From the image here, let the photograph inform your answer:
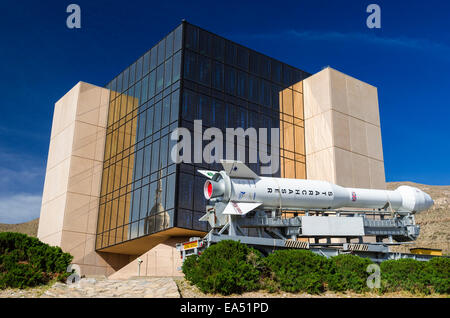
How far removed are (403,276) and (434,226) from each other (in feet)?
150

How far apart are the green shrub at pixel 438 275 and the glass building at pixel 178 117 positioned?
16.2 m

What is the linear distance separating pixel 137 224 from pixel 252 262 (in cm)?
1852

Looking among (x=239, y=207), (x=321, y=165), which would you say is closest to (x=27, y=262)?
(x=239, y=207)

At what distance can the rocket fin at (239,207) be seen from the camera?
2053 centimetres

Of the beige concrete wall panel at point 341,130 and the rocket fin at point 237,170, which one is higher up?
the beige concrete wall panel at point 341,130

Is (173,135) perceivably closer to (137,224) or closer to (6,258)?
(137,224)

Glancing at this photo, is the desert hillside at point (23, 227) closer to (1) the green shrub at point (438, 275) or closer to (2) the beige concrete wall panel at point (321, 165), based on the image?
(2) the beige concrete wall panel at point (321, 165)

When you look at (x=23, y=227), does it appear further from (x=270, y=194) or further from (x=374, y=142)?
(x=270, y=194)

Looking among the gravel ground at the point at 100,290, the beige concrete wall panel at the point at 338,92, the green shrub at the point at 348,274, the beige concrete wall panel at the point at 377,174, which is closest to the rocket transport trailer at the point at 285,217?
the green shrub at the point at 348,274

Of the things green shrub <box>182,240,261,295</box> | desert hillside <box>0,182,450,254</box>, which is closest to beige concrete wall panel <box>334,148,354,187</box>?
desert hillside <box>0,182,450,254</box>

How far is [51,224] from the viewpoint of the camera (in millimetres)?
39812

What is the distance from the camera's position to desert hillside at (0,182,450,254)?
51375 mm

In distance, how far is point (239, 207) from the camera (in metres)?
20.8
